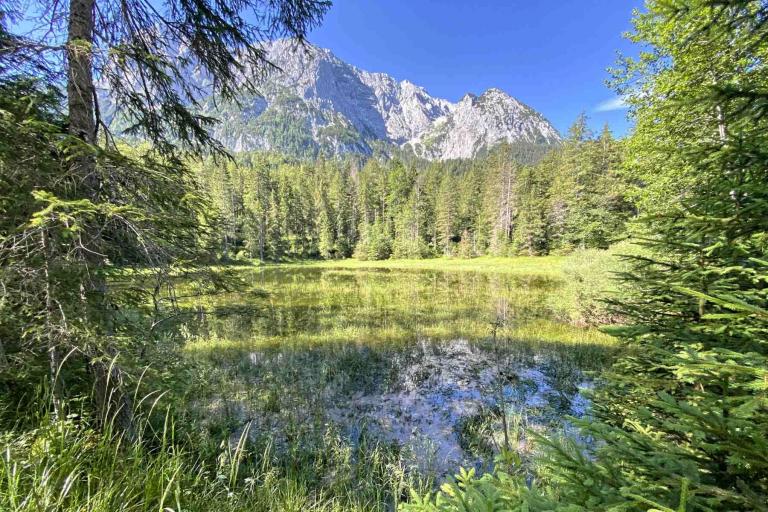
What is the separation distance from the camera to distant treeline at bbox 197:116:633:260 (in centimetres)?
3734

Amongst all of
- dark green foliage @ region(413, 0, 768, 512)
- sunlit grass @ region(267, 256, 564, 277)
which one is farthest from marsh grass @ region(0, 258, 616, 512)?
sunlit grass @ region(267, 256, 564, 277)

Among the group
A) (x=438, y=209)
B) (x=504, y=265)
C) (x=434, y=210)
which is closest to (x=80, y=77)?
(x=504, y=265)

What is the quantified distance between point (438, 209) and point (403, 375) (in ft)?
179

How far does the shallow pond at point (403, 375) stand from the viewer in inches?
241

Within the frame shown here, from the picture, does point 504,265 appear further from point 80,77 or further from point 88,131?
point 80,77

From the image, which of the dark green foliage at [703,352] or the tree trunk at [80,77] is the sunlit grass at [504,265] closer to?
the dark green foliage at [703,352]

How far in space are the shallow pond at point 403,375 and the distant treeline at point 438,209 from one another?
26573mm

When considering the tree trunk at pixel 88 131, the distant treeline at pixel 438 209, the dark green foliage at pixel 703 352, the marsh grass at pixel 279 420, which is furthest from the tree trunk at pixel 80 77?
the distant treeline at pixel 438 209

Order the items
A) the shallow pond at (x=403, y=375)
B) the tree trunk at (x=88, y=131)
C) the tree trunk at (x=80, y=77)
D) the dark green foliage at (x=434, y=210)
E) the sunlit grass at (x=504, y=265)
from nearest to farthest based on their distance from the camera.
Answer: the tree trunk at (x=88, y=131) → the tree trunk at (x=80, y=77) → the shallow pond at (x=403, y=375) → the sunlit grass at (x=504, y=265) → the dark green foliage at (x=434, y=210)

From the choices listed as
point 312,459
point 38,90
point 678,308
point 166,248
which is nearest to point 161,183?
point 166,248

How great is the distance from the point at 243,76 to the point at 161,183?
3.03 m

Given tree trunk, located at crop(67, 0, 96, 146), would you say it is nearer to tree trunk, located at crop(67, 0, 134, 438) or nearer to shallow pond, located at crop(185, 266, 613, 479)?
tree trunk, located at crop(67, 0, 134, 438)

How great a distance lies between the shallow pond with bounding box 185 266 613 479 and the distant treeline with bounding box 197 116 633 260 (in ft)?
87.2

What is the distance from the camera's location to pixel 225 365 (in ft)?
32.4
